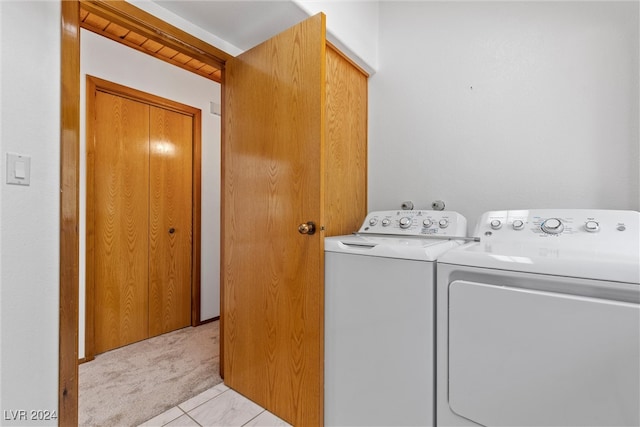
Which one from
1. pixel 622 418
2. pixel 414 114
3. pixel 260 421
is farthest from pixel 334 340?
pixel 414 114

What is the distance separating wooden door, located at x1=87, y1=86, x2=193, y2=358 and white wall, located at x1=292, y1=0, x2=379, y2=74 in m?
1.72

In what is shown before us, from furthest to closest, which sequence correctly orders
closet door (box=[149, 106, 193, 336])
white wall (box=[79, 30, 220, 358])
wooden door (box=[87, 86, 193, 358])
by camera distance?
closet door (box=[149, 106, 193, 336]), wooden door (box=[87, 86, 193, 358]), white wall (box=[79, 30, 220, 358])

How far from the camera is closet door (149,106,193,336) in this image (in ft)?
8.18

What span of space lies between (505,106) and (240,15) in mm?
1506

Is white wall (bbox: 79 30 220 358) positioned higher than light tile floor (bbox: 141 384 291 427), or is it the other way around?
white wall (bbox: 79 30 220 358)

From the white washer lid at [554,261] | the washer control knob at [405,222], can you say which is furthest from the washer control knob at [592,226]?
the washer control knob at [405,222]

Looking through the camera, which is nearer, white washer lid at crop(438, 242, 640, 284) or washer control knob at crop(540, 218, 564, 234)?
white washer lid at crop(438, 242, 640, 284)

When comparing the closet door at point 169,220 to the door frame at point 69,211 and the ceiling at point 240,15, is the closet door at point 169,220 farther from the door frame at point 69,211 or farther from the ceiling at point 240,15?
the door frame at point 69,211

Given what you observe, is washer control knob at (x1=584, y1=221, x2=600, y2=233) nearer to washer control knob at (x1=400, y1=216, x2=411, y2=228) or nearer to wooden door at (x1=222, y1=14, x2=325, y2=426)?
washer control knob at (x1=400, y1=216, x2=411, y2=228)

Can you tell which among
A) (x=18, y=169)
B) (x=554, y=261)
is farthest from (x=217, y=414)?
(x=554, y=261)

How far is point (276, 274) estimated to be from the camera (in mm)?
1512

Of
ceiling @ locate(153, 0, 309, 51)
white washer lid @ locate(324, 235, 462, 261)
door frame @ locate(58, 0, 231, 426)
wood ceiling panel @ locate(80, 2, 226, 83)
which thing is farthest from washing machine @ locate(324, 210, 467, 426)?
wood ceiling panel @ locate(80, 2, 226, 83)

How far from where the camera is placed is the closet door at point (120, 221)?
217 cm

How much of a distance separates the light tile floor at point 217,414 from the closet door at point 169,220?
3.65ft
